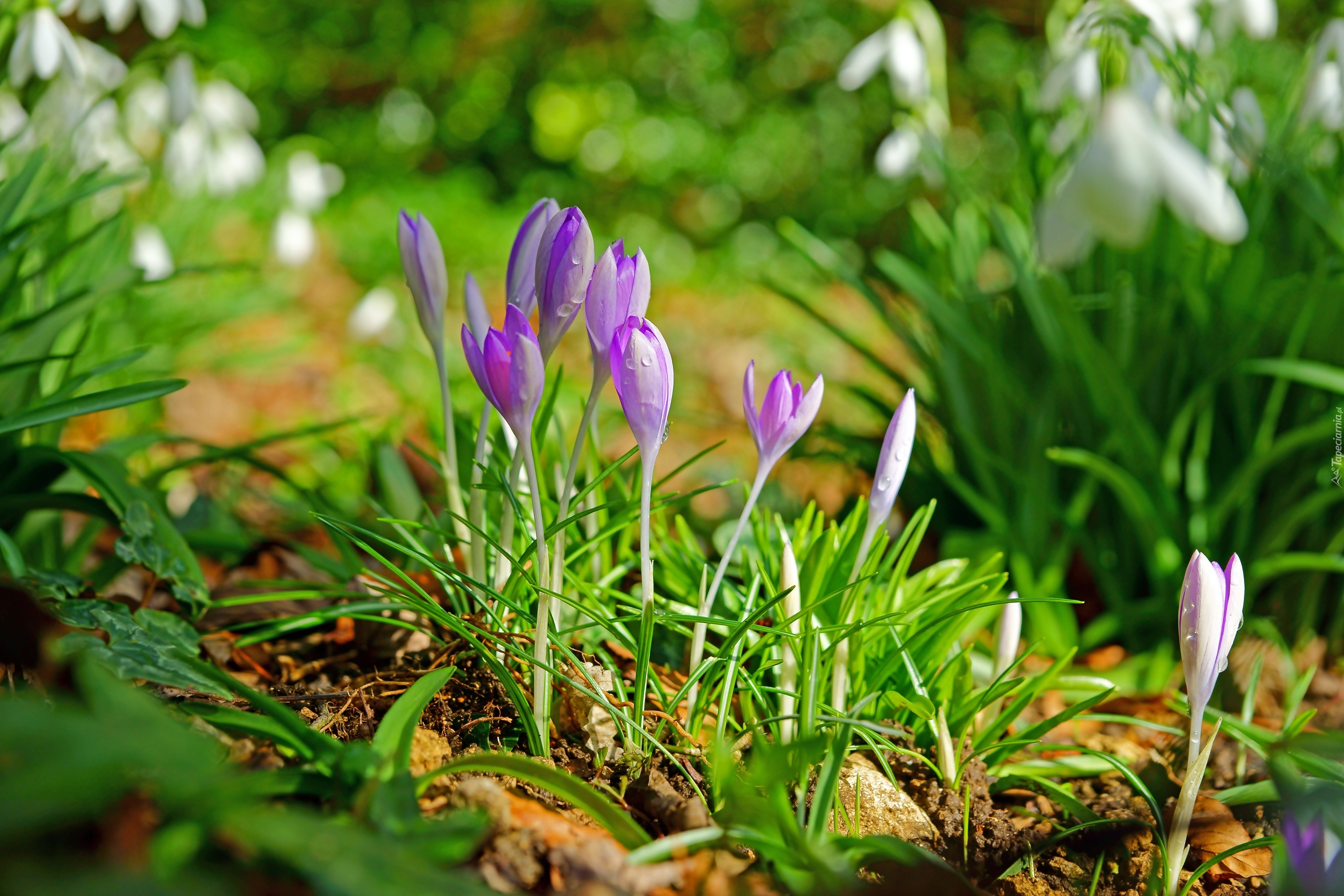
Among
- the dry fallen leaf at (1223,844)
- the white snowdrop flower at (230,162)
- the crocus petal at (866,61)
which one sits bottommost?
the dry fallen leaf at (1223,844)

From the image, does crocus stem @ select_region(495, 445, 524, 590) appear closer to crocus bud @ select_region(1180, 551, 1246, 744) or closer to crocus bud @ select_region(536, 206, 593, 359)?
crocus bud @ select_region(536, 206, 593, 359)

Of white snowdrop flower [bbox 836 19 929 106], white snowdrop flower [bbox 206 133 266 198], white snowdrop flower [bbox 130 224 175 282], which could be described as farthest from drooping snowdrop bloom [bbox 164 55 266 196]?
white snowdrop flower [bbox 836 19 929 106]

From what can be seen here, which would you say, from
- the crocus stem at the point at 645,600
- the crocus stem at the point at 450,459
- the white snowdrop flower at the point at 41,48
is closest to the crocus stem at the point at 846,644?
the crocus stem at the point at 645,600

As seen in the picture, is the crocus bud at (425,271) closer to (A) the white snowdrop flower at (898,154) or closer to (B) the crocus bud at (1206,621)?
(B) the crocus bud at (1206,621)

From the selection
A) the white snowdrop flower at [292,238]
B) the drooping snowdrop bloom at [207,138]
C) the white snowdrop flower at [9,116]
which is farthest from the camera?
the white snowdrop flower at [292,238]

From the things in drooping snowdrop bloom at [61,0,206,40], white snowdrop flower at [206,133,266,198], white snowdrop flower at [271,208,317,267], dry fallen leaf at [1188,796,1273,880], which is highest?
drooping snowdrop bloom at [61,0,206,40]

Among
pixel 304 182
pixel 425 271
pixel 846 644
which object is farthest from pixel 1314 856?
pixel 304 182
